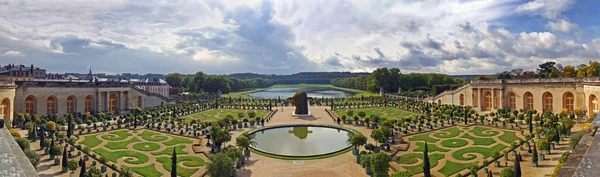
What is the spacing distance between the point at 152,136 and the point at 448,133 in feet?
97.0

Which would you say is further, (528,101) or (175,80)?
(175,80)

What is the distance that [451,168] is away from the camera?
76.3ft

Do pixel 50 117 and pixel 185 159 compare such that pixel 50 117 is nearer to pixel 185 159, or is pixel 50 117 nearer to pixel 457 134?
pixel 185 159

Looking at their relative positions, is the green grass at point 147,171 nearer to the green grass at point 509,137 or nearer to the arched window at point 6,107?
the arched window at point 6,107

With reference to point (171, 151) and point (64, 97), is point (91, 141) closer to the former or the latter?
point (171, 151)

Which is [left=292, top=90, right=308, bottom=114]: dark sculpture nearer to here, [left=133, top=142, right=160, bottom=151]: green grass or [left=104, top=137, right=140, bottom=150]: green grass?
[left=133, top=142, right=160, bottom=151]: green grass

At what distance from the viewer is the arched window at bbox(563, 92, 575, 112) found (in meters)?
41.2

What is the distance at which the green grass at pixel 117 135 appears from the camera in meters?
32.2

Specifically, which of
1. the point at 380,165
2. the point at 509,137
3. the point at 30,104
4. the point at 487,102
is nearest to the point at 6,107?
the point at 30,104

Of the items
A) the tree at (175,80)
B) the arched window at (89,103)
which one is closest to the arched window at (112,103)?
the arched window at (89,103)

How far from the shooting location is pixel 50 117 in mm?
39625

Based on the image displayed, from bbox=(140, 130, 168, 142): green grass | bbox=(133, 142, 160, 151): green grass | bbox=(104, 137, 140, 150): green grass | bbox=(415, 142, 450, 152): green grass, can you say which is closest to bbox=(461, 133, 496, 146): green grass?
bbox=(415, 142, 450, 152): green grass

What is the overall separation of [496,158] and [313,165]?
499 inches

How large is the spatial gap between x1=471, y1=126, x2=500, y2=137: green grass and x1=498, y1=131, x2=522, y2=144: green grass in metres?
0.91
